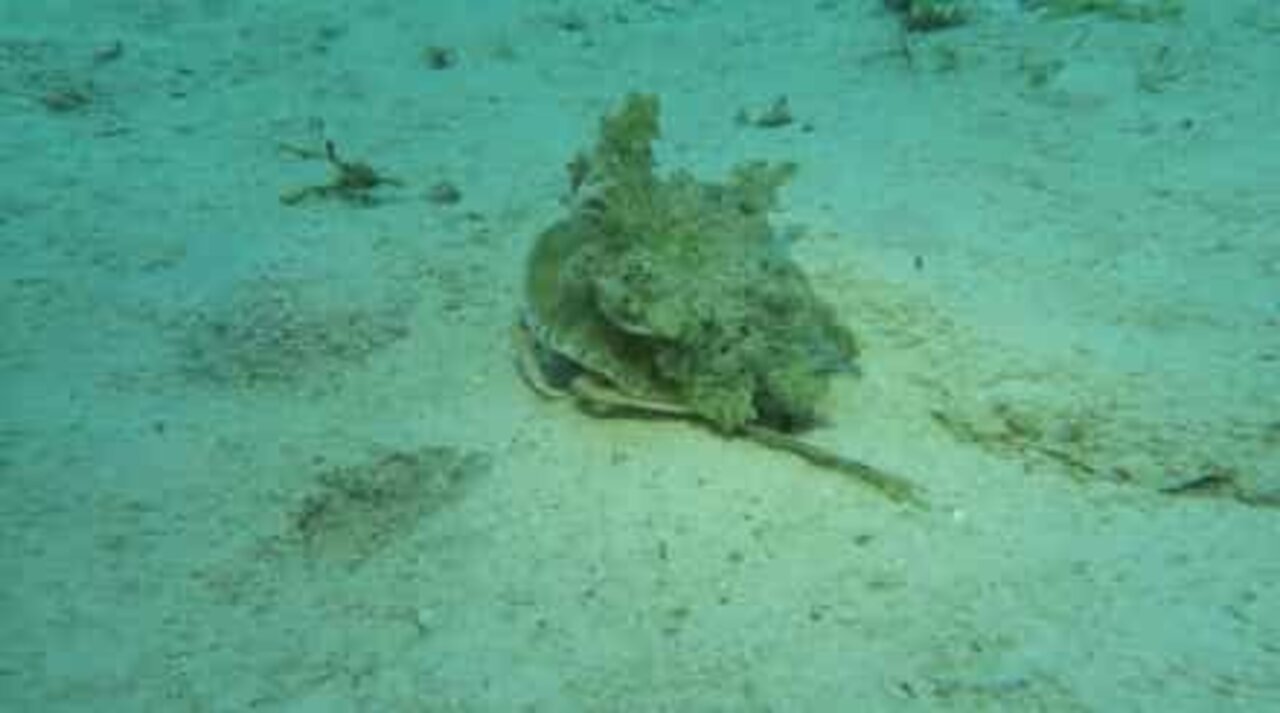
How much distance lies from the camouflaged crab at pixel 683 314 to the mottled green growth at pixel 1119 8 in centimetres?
322

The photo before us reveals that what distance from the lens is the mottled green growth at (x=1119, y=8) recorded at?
6.12 m

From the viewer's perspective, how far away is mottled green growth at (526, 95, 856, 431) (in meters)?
3.32

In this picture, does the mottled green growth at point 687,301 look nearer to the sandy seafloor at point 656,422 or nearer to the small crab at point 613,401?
the small crab at point 613,401

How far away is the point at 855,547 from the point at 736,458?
485mm

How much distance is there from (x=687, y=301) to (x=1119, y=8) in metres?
4.07

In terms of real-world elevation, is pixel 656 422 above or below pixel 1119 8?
below

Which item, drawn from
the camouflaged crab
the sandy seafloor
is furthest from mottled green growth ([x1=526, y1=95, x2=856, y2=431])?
the sandy seafloor

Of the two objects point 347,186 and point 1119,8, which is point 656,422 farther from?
point 1119,8

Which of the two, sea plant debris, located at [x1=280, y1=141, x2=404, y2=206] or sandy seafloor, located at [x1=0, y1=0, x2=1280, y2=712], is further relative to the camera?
sea plant debris, located at [x1=280, y1=141, x2=404, y2=206]

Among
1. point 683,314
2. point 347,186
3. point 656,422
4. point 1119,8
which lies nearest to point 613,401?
point 656,422

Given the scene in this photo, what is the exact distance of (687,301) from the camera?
3.31 m

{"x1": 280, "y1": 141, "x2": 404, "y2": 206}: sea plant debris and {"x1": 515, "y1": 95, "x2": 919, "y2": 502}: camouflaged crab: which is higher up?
{"x1": 515, "y1": 95, "x2": 919, "y2": 502}: camouflaged crab

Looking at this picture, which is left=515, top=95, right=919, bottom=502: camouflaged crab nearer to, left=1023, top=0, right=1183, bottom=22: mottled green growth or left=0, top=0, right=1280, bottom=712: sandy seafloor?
left=0, top=0, right=1280, bottom=712: sandy seafloor

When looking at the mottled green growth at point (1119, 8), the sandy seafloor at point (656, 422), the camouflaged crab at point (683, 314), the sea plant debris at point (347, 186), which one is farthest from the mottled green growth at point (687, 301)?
the mottled green growth at point (1119, 8)
